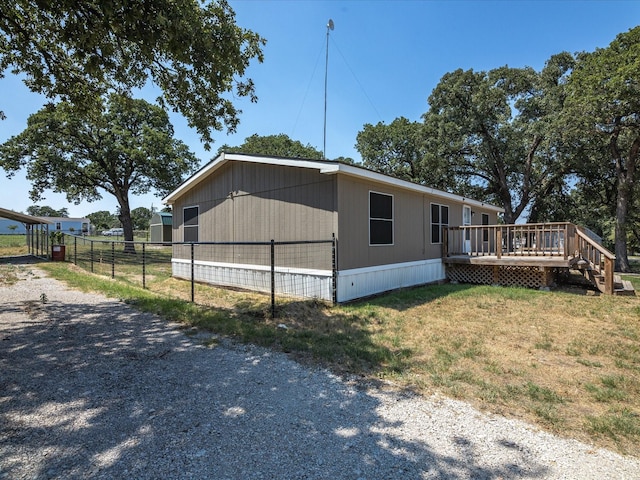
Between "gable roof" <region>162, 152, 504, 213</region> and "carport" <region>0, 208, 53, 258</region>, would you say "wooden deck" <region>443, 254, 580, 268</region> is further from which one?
"carport" <region>0, 208, 53, 258</region>

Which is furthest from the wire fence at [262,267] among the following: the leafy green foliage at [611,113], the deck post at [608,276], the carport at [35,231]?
the leafy green foliage at [611,113]

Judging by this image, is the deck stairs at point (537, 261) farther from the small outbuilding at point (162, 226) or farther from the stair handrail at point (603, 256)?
the small outbuilding at point (162, 226)

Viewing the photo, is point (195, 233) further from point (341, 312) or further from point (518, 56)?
point (518, 56)

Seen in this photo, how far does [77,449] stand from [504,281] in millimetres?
10414

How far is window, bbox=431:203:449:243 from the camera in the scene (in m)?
10.3

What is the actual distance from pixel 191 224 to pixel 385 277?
653 centimetres

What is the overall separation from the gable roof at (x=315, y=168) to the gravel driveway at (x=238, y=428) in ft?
12.9

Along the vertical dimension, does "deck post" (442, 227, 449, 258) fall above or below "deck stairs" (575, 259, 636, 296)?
above

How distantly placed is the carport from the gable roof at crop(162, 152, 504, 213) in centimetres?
1055

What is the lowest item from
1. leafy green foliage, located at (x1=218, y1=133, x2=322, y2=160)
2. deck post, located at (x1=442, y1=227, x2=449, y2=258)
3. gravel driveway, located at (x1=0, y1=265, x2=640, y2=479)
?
gravel driveway, located at (x1=0, y1=265, x2=640, y2=479)

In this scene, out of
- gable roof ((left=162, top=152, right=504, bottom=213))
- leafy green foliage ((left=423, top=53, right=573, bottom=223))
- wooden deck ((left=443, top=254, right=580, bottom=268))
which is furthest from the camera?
leafy green foliage ((left=423, top=53, right=573, bottom=223))

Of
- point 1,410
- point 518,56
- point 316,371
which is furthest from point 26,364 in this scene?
point 518,56

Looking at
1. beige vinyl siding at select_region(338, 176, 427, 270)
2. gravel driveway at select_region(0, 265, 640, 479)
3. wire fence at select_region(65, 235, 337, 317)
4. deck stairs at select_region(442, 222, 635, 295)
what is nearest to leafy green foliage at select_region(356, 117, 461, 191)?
deck stairs at select_region(442, 222, 635, 295)

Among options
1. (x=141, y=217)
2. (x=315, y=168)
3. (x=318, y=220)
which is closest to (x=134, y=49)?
(x=315, y=168)
